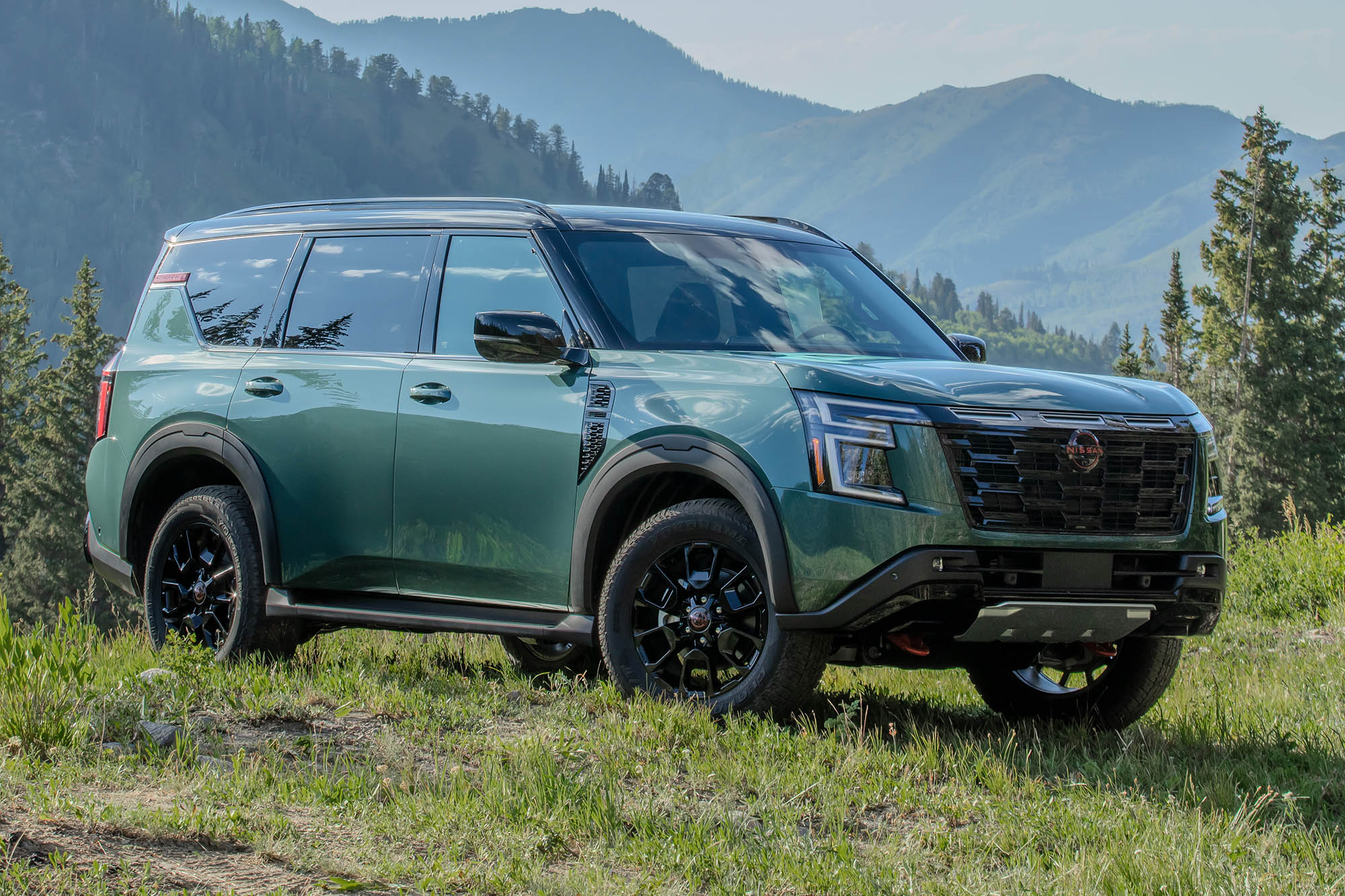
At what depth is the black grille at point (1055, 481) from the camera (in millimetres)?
4836

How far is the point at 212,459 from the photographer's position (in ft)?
23.3

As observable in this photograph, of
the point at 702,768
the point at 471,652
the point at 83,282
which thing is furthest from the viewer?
the point at 83,282

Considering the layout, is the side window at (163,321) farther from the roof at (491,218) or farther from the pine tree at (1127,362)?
the pine tree at (1127,362)

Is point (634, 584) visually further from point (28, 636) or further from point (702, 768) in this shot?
point (28, 636)

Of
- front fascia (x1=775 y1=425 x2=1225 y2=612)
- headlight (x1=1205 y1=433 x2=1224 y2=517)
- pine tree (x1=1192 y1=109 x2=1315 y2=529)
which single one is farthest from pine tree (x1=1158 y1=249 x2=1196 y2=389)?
front fascia (x1=775 y1=425 x2=1225 y2=612)

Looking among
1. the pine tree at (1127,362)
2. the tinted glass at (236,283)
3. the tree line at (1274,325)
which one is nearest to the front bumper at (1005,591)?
the tinted glass at (236,283)

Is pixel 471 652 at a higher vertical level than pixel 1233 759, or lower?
lower

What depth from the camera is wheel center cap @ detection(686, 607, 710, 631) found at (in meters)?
5.34

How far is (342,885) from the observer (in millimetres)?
3561

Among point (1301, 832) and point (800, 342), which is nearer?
point (1301, 832)

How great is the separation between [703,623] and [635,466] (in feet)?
2.13

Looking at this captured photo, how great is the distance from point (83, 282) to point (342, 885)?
6877 centimetres

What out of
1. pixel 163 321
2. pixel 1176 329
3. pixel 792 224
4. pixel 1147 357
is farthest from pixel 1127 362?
pixel 163 321

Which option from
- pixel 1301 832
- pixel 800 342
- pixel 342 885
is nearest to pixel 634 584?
pixel 800 342
